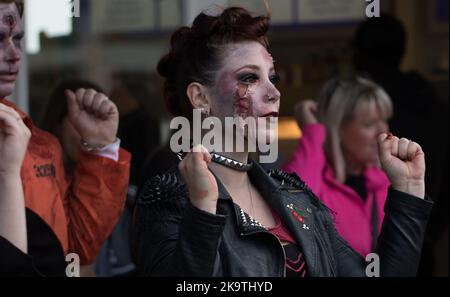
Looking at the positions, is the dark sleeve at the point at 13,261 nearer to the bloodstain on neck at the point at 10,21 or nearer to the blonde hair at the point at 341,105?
the bloodstain on neck at the point at 10,21

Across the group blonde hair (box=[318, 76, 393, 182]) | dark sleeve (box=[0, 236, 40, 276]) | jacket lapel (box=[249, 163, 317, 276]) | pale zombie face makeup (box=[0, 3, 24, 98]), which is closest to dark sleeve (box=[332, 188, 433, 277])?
jacket lapel (box=[249, 163, 317, 276])

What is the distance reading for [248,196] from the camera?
2.19 m

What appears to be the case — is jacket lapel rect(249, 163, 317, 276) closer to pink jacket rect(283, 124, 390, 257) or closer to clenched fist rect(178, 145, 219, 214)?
clenched fist rect(178, 145, 219, 214)

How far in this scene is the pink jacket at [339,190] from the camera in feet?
9.77

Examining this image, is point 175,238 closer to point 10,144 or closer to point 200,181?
point 200,181

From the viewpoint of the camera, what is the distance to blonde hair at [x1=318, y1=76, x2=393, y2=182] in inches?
137

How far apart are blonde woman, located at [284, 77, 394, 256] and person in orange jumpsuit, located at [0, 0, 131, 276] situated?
2.17ft

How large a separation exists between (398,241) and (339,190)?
93 cm

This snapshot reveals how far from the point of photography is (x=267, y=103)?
218 centimetres

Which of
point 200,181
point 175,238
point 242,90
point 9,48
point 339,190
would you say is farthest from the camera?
point 339,190

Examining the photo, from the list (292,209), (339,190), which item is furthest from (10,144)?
(339,190)

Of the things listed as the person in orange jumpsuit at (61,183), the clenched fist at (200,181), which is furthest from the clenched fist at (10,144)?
the clenched fist at (200,181)

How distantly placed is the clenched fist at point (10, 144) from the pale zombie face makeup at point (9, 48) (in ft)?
1.05
